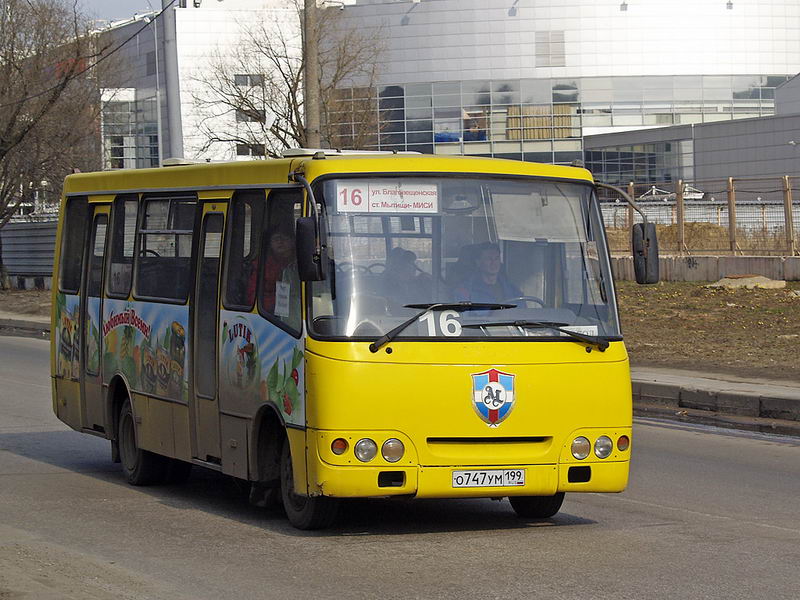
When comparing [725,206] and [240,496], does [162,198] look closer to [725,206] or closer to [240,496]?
[240,496]

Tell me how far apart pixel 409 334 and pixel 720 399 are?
8946 millimetres

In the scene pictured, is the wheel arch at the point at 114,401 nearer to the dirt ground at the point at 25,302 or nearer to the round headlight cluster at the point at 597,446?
the round headlight cluster at the point at 597,446

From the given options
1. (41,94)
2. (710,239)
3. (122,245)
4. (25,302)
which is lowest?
(25,302)

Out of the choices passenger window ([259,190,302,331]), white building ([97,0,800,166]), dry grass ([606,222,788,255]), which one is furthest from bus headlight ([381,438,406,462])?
white building ([97,0,800,166])

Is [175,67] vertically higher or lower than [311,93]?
higher

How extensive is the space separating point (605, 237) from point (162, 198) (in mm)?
3487

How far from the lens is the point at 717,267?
1184 inches

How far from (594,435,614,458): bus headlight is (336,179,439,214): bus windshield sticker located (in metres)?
1.68

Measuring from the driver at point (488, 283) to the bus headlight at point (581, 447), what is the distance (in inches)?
36.4

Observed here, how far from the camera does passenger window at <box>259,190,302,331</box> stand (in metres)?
8.62

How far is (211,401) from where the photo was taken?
967 centimetres

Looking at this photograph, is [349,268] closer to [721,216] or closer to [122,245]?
[122,245]

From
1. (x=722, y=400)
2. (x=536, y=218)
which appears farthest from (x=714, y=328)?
(x=536, y=218)

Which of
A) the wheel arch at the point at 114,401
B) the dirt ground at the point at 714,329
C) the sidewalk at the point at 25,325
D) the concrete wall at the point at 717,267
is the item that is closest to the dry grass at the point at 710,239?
the concrete wall at the point at 717,267
